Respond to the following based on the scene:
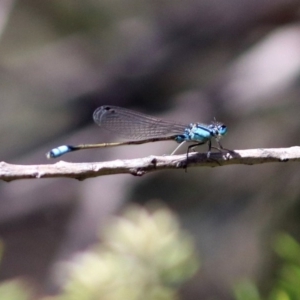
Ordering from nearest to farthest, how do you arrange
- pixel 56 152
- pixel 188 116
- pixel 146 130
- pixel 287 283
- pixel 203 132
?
pixel 287 283 < pixel 56 152 < pixel 203 132 < pixel 146 130 < pixel 188 116

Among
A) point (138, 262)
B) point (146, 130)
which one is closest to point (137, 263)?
point (138, 262)

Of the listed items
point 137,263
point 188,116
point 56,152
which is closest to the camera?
point 137,263

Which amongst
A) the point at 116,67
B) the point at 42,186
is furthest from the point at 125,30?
the point at 42,186

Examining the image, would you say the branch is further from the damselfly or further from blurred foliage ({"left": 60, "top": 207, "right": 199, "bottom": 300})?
the damselfly

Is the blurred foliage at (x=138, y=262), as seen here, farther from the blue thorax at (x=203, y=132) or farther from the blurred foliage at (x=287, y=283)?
the blue thorax at (x=203, y=132)

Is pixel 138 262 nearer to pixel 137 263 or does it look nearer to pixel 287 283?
pixel 137 263

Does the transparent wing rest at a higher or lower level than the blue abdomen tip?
higher

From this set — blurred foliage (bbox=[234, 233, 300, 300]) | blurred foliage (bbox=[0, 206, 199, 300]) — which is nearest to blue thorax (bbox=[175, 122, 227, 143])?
blurred foliage (bbox=[0, 206, 199, 300])
